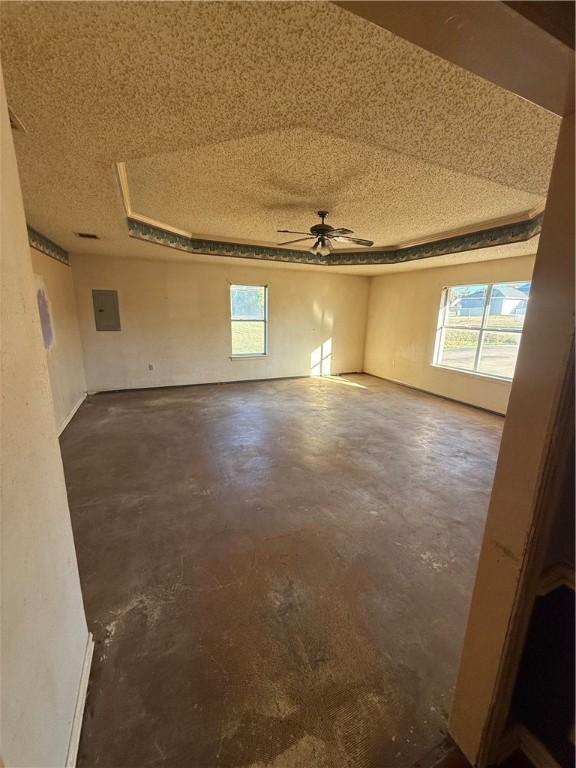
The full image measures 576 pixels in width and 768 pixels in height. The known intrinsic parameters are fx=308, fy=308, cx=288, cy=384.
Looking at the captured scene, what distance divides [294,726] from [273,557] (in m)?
0.83

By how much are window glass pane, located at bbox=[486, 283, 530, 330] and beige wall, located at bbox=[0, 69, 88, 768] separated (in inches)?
207

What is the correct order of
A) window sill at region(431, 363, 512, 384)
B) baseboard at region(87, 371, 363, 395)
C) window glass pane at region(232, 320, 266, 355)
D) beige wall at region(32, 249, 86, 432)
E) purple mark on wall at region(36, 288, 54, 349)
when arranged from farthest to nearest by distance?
1. window glass pane at region(232, 320, 266, 355)
2. baseboard at region(87, 371, 363, 395)
3. window sill at region(431, 363, 512, 384)
4. beige wall at region(32, 249, 86, 432)
5. purple mark on wall at region(36, 288, 54, 349)

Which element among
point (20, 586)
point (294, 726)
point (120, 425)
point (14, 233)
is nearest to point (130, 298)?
point (120, 425)

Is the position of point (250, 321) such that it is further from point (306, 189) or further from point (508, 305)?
point (508, 305)

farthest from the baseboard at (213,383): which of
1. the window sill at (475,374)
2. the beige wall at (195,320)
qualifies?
the window sill at (475,374)

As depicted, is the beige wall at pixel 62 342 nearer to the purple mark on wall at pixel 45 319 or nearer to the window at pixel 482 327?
the purple mark on wall at pixel 45 319

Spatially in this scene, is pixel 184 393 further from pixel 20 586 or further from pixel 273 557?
pixel 20 586

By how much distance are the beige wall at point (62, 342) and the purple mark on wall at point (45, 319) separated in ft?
0.32

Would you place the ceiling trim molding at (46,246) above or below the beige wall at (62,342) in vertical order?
above

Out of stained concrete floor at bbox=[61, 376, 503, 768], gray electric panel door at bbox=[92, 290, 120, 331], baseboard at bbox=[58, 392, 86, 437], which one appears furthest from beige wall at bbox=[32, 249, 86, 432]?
stained concrete floor at bbox=[61, 376, 503, 768]

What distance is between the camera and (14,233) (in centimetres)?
89

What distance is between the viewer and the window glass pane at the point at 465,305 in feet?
15.9

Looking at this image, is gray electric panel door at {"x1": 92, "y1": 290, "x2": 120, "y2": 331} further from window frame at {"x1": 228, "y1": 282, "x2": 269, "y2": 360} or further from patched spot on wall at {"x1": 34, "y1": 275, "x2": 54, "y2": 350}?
window frame at {"x1": 228, "y1": 282, "x2": 269, "y2": 360}

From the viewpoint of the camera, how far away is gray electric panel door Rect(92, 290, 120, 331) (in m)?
5.09
